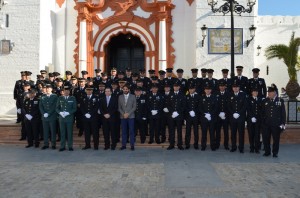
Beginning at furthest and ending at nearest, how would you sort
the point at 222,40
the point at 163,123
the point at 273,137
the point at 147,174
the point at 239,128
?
the point at 222,40, the point at 163,123, the point at 239,128, the point at 273,137, the point at 147,174

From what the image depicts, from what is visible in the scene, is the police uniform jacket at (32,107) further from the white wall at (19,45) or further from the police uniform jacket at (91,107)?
the white wall at (19,45)

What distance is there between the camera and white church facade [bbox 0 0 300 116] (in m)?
14.6

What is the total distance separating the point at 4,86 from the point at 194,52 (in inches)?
326

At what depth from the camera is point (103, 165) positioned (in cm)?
748

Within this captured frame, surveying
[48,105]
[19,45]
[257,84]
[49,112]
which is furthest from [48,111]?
[19,45]

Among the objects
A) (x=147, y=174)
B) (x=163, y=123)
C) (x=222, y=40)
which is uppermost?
(x=222, y=40)

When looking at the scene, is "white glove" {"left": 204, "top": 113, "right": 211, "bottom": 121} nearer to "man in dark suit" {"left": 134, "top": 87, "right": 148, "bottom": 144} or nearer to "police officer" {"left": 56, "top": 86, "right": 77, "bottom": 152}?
"man in dark suit" {"left": 134, "top": 87, "right": 148, "bottom": 144}

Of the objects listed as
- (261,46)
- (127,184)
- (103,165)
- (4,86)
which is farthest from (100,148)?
(261,46)

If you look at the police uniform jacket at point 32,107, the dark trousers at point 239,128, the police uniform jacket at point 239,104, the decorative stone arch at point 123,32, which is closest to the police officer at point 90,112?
the police uniform jacket at point 32,107

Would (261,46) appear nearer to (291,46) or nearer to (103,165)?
(291,46)

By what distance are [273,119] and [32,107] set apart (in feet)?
21.0

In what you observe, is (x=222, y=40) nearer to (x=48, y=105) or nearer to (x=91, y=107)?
(x=91, y=107)

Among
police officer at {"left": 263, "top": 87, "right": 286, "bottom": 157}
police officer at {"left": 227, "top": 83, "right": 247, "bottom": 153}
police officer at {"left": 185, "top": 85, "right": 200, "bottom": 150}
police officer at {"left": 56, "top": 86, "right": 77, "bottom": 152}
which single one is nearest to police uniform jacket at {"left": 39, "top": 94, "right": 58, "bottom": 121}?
police officer at {"left": 56, "top": 86, "right": 77, "bottom": 152}

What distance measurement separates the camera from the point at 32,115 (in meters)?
9.62
